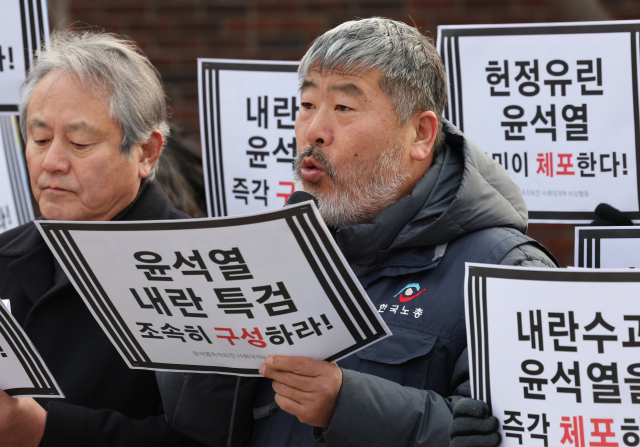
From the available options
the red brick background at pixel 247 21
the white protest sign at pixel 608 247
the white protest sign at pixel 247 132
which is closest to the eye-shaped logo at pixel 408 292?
the white protest sign at pixel 608 247

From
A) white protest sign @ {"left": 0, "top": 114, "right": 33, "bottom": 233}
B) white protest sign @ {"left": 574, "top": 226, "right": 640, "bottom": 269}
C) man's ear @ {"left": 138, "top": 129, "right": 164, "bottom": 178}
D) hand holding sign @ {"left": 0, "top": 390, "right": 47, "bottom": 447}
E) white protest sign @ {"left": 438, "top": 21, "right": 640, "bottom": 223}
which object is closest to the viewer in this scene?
hand holding sign @ {"left": 0, "top": 390, "right": 47, "bottom": 447}

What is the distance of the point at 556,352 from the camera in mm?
1192

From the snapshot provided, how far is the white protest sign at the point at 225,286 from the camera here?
3.99 ft

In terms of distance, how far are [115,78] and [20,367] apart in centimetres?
84

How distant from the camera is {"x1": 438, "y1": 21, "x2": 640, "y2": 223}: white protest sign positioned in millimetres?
2275

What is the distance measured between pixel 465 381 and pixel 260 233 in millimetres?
498

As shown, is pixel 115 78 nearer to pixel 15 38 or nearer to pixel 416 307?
pixel 15 38

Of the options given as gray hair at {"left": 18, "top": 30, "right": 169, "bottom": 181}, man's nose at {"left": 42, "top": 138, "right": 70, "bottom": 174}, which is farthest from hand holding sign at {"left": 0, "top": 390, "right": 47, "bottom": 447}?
gray hair at {"left": 18, "top": 30, "right": 169, "bottom": 181}

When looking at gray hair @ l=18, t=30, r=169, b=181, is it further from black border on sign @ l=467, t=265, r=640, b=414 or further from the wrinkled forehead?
black border on sign @ l=467, t=265, r=640, b=414

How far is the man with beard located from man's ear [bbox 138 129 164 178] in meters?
0.49

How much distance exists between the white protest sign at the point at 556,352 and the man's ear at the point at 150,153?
1112mm

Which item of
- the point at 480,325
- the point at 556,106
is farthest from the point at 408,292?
the point at 556,106

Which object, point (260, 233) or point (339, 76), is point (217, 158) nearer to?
point (339, 76)

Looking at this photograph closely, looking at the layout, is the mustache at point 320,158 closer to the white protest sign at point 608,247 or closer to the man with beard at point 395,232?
the man with beard at point 395,232
